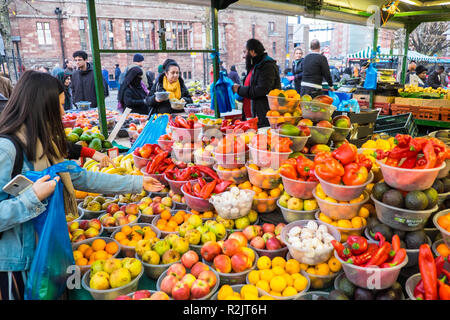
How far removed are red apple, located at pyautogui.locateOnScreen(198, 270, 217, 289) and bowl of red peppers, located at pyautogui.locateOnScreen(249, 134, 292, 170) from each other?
1.05 metres

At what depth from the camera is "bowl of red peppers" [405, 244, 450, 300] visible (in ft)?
4.80

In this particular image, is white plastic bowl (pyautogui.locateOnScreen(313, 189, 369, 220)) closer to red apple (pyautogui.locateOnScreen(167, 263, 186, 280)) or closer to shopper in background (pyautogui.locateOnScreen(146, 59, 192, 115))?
red apple (pyautogui.locateOnScreen(167, 263, 186, 280))

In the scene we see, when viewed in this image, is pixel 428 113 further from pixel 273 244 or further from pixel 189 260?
pixel 189 260

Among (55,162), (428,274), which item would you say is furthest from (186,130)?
(428,274)

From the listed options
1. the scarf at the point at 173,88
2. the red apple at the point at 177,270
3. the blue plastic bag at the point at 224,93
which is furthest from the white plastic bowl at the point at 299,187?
the scarf at the point at 173,88

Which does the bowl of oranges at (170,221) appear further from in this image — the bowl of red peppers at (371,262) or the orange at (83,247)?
the bowl of red peppers at (371,262)

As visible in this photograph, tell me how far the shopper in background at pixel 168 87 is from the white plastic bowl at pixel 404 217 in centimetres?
411

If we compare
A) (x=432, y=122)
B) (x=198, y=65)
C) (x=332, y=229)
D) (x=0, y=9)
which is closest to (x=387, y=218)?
(x=332, y=229)

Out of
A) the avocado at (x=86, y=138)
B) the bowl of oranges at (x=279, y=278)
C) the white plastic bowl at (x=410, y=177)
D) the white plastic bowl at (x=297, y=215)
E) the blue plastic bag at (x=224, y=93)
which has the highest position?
the blue plastic bag at (x=224, y=93)

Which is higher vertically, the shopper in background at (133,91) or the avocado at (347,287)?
the shopper in background at (133,91)

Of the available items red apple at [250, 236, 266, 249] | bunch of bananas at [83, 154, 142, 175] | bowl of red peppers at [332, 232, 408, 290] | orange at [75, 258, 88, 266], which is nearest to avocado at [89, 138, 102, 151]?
bunch of bananas at [83, 154, 142, 175]

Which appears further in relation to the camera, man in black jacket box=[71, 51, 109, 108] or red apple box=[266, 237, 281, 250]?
man in black jacket box=[71, 51, 109, 108]

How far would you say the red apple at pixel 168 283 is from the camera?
1813mm

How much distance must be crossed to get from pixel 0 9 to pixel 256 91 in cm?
1535
